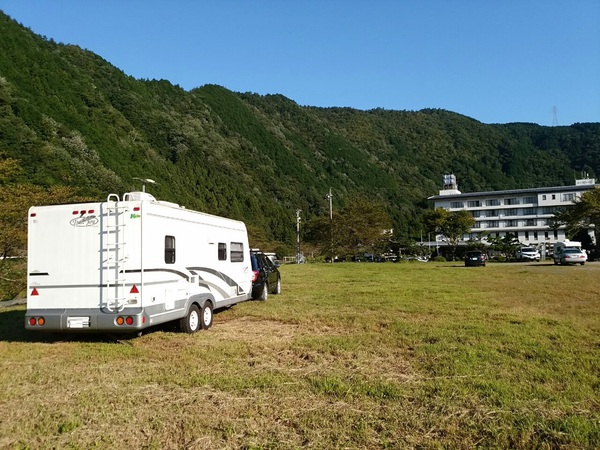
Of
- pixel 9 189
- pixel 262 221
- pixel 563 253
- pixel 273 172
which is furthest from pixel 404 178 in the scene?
pixel 9 189

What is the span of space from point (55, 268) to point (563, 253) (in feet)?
128

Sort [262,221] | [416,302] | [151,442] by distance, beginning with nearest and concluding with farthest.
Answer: [151,442] → [416,302] → [262,221]

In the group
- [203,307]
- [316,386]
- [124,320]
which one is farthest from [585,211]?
[316,386]

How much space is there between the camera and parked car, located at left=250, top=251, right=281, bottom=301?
14.7 meters

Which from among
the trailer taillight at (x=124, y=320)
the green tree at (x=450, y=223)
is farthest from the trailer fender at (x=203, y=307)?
the green tree at (x=450, y=223)

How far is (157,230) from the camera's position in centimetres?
855

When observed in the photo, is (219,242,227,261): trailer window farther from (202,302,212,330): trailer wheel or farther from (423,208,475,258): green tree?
(423,208,475,258): green tree

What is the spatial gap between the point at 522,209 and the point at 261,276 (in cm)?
8888

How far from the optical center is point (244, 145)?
440 feet

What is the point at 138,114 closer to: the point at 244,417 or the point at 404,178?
the point at 404,178

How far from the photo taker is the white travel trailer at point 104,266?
26.6 feet

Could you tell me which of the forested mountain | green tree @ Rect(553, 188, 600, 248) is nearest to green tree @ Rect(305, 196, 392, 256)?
the forested mountain

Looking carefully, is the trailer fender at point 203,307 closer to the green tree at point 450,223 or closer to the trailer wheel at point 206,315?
the trailer wheel at point 206,315

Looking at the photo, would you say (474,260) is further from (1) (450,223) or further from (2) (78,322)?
(2) (78,322)
